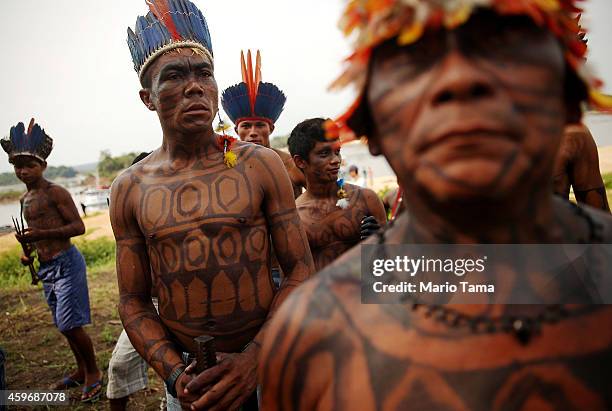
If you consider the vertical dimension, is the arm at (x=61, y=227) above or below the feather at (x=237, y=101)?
below

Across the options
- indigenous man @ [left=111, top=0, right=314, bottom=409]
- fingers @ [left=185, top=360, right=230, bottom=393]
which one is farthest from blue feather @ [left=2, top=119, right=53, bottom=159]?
fingers @ [left=185, top=360, right=230, bottom=393]

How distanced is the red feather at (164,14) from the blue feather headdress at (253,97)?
9.54ft

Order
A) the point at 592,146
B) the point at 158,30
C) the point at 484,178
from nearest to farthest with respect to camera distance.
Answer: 1. the point at 484,178
2. the point at 158,30
3. the point at 592,146

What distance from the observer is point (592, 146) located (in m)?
3.54

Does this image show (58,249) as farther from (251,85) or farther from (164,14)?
(164,14)

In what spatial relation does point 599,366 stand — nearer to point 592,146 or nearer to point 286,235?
point 286,235

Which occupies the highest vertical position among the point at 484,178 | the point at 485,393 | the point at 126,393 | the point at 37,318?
the point at 484,178

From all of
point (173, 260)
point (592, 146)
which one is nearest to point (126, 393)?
point (173, 260)

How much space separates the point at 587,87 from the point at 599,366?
65 centimetres

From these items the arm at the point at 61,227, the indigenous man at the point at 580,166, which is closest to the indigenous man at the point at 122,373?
the arm at the point at 61,227

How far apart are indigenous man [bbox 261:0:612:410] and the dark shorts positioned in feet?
16.8

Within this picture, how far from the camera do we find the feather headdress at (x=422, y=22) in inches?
38.3

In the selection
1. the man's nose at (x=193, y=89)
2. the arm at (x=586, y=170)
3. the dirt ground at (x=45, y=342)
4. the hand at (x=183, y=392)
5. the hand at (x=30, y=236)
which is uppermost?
the man's nose at (x=193, y=89)

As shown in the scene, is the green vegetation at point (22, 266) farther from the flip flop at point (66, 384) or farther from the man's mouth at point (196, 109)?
the man's mouth at point (196, 109)
